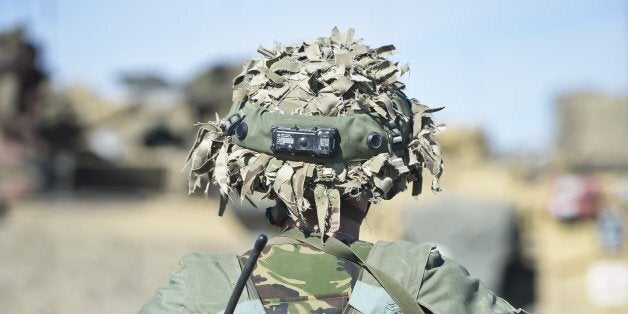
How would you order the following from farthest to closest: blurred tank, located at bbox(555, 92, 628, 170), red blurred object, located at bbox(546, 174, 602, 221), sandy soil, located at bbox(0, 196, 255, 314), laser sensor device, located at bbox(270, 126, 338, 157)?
blurred tank, located at bbox(555, 92, 628, 170) < red blurred object, located at bbox(546, 174, 602, 221) < sandy soil, located at bbox(0, 196, 255, 314) < laser sensor device, located at bbox(270, 126, 338, 157)

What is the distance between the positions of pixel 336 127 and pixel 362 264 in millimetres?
363

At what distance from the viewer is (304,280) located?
2.53 metres

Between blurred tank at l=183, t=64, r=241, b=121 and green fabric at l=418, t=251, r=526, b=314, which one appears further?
blurred tank at l=183, t=64, r=241, b=121

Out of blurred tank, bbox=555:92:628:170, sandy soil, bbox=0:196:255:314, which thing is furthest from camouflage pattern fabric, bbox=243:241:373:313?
blurred tank, bbox=555:92:628:170

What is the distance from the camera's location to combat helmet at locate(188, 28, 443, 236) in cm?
261

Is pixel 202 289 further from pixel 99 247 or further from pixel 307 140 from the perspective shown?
pixel 99 247

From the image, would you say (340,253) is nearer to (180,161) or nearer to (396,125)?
(396,125)

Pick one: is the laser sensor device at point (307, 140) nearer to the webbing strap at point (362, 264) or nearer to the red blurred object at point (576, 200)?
the webbing strap at point (362, 264)

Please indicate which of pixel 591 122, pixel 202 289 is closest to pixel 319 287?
pixel 202 289

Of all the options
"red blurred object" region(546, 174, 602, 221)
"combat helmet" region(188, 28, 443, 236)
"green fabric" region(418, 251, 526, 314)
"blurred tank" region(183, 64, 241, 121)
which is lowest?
"blurred tank" region(183, 64, 241, 121)

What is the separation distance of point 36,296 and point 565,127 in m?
29.7

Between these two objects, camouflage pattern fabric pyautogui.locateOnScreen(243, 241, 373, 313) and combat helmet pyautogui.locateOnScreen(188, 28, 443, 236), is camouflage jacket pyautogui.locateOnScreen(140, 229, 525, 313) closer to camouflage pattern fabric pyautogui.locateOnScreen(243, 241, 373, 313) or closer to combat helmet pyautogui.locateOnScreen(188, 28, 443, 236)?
camouflage pattern fabric pyautogui.locateOnScreen(243, 241, 373, 313)

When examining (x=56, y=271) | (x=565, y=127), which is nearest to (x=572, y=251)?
(x=56, y=271)

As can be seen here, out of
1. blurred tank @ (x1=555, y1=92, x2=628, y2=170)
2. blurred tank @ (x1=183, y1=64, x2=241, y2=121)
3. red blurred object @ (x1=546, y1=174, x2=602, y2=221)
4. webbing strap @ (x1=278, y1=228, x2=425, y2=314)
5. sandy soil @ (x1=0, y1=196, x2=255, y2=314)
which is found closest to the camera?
webbing strap @ (x1=278, y1=228, x2=425, y2=314)
